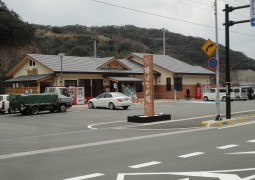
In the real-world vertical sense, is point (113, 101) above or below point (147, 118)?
above

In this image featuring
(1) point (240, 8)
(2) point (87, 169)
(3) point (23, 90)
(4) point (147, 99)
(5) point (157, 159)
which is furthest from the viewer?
(3) point (23, 90)

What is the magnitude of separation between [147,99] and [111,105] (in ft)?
35.6

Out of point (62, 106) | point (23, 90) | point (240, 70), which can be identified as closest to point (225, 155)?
point (62, 106)

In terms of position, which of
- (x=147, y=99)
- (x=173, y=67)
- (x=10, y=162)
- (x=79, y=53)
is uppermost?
(x=79, y=53)

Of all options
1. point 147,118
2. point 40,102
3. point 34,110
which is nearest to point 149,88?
point 147,118

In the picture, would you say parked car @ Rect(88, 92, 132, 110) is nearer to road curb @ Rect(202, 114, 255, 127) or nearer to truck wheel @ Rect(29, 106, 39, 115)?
truck wheel @ Rect(29, 106, 39, 115)

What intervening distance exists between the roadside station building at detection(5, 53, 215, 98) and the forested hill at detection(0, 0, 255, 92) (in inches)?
611

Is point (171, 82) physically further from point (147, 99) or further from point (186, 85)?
point (147, 99)

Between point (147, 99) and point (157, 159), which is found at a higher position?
point (147, 99)

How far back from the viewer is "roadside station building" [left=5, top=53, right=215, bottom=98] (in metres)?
39.8

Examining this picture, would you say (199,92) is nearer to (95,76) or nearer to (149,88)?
(95,76)

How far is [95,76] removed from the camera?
43.0m

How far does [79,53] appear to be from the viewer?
87.1 metres

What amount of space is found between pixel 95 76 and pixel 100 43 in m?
59.2
